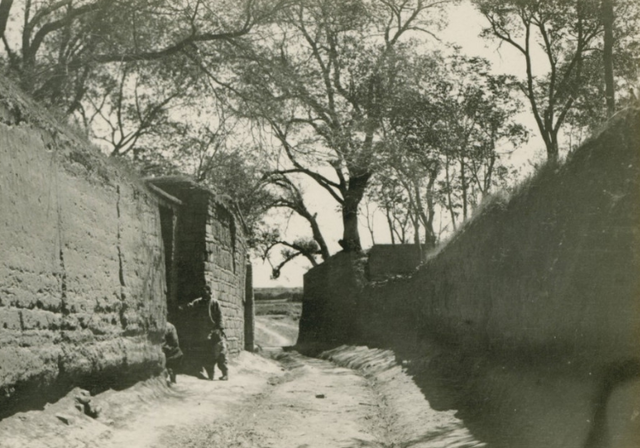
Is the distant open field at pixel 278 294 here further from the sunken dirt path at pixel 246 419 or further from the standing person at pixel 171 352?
the standing person at pixel 171 352

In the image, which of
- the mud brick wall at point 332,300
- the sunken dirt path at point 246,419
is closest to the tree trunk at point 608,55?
the sunken dirt path at point 246,419

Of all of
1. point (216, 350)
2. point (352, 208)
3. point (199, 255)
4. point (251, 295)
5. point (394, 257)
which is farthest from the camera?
point (394, 257)

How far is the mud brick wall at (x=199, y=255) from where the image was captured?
40.4ft

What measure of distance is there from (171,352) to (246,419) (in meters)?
2.71

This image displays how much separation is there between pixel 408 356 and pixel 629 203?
9142 millimetres

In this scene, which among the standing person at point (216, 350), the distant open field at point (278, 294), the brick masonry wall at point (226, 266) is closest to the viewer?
the standing person at point (216, 350)

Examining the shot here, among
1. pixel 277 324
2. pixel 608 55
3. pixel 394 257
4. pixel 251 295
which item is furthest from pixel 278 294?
pixel 608 55

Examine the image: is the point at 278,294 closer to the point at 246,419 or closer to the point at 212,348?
the point at 212,348

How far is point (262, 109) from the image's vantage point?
41.3 feet

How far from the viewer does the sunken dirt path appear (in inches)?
256

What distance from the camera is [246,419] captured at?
845 cm

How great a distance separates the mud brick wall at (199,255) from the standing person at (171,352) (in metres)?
0.94

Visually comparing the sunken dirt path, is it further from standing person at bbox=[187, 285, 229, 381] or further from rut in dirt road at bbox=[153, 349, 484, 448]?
standing person at bbox=[187, 285, 229, 381]

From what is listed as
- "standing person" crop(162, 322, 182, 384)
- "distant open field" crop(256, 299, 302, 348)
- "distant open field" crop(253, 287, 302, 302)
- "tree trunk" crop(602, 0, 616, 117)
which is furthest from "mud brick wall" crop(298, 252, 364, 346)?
"distant open field" crop(253, 287, 302, 302)
